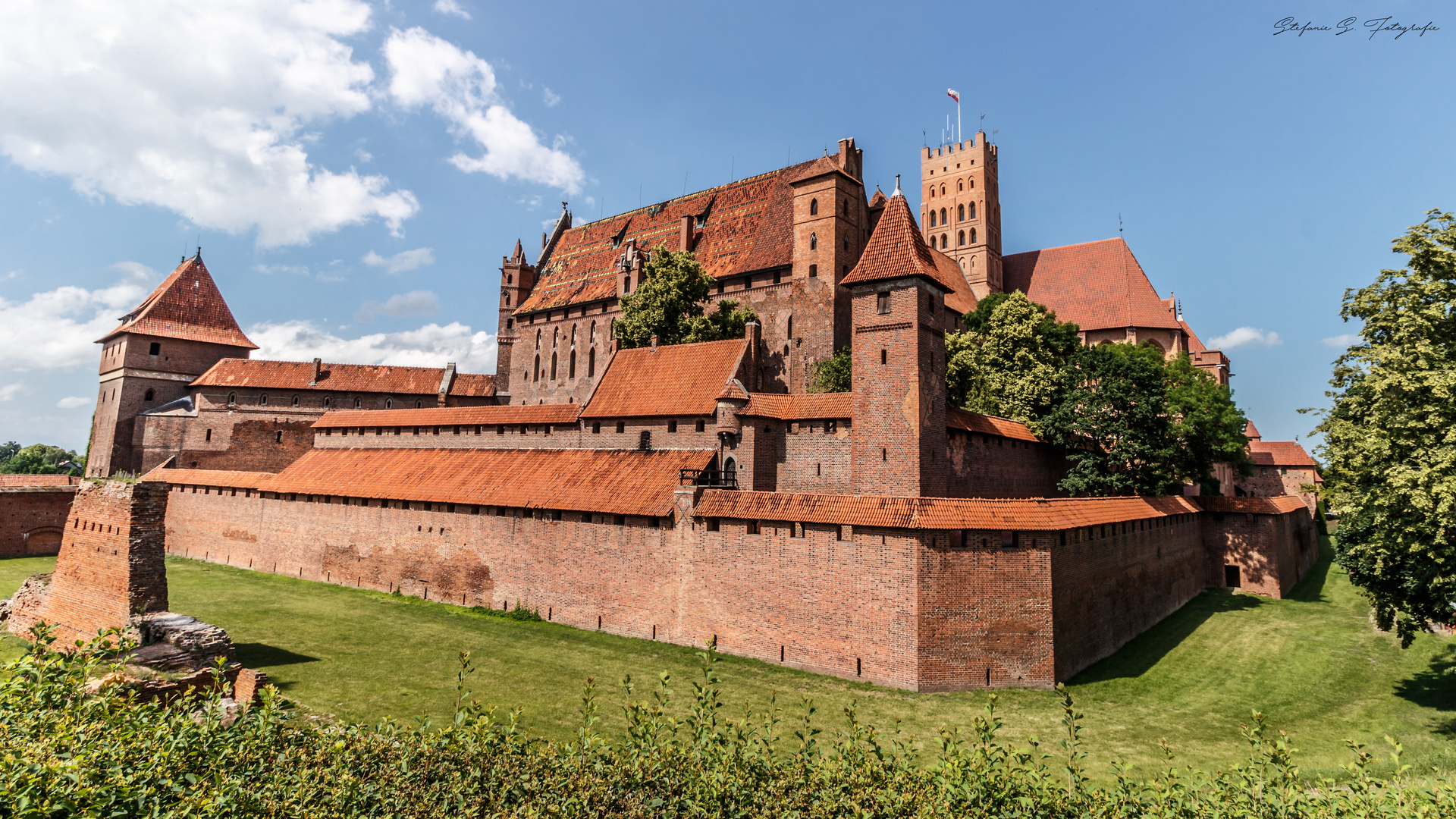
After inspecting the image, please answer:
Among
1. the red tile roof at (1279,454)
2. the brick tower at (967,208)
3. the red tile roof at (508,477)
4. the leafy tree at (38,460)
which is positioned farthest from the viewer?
the leafy tree at (38,460)

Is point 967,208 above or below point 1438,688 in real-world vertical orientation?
above

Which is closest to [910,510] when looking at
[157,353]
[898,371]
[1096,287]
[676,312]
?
[898,371]

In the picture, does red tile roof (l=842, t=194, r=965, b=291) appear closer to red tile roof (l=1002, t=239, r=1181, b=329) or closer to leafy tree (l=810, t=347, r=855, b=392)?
leafy tree (l=810, t=347, r=855, b=392)

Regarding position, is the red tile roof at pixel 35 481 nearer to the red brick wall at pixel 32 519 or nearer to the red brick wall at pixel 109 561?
the red brick wall at pixel 32 519

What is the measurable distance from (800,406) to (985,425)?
755 centimetres

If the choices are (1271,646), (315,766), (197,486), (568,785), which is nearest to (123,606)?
(315,766)

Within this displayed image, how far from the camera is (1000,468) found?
30.0 m

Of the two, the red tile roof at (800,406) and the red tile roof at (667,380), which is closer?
the red tile roof at (800,406)

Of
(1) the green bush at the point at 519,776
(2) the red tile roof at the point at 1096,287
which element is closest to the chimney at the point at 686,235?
(2) the red tile roof at the point at 1096,287

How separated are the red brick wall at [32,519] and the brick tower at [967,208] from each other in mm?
60729

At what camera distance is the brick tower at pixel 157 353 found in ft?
160

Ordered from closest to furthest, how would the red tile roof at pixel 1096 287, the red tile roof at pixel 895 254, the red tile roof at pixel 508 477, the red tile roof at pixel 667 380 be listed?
the red tile roof at pixel 895 254, the red tile roof at pixel 508 477, the red tile roof at pixel 667 380, the red tile roof at pixel 1096 287

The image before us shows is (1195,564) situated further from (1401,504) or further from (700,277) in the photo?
(700,277)

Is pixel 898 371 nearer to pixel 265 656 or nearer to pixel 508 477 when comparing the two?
pixel 508 477
